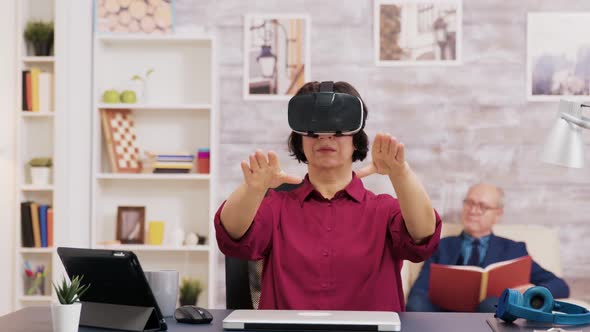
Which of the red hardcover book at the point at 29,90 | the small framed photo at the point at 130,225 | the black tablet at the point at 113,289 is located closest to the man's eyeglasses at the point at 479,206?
the small framed photo at the point at 130,225

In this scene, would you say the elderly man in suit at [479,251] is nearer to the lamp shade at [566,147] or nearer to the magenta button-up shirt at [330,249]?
the magenta button-up shirt at [330,249]

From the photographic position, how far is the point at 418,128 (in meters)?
4.45

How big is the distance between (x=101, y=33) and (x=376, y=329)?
3263 millimetres

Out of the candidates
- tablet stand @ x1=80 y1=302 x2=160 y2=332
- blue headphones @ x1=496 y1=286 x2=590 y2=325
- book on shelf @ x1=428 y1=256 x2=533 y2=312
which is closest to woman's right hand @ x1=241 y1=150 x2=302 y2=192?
tablet stand @ x1=80 y1=302 x2=160 y2=332

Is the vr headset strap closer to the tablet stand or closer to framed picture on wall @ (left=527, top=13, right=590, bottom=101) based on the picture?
the tablet stand

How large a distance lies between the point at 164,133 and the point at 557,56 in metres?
2.22

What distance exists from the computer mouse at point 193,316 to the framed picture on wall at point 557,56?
3.02m

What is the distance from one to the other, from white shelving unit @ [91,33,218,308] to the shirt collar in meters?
2.35

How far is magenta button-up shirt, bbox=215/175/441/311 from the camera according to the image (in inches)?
82.7

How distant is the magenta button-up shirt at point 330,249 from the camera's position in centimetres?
210

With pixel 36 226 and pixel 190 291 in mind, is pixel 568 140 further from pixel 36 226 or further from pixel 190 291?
pixel 36 226

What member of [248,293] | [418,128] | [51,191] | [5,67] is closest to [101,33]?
[5,67]

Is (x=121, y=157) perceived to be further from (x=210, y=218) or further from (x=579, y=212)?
Answer: (x=579, y=212)

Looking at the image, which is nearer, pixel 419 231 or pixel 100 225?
pixel 419 231
